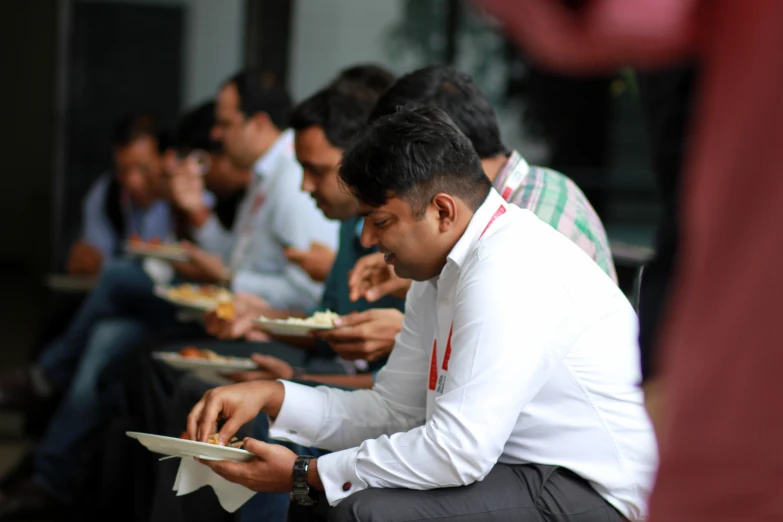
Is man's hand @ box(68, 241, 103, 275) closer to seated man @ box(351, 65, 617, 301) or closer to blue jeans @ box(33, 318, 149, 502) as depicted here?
blue jeans @ box(33, 318, 149, 502)

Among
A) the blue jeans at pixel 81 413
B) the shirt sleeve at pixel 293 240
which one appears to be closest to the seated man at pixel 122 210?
the blue jeans at pixel 81 413

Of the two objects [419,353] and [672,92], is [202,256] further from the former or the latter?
[672,92]

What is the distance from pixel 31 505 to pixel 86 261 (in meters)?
1.72

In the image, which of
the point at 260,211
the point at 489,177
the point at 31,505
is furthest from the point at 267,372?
the point at 31,505

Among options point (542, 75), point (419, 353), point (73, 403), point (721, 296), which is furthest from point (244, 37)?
point (721, 296)

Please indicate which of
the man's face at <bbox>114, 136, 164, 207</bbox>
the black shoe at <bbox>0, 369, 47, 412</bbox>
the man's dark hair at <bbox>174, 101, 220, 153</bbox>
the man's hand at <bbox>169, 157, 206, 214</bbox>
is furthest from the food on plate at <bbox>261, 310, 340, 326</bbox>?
the man's face at <bbox>114, 136, 164, 207</bbox>

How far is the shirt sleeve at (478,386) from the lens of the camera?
1531mm

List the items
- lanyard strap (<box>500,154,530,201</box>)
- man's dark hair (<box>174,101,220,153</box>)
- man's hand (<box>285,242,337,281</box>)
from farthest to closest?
man's dark hair (<box>174,101,220,153</box>)
man's hand (<box>285,242,337,281</box>)
lanyard strap (<box>500,154,530,201</box>)

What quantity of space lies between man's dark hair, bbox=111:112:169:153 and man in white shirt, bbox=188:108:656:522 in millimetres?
3581

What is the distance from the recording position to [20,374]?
4496mm

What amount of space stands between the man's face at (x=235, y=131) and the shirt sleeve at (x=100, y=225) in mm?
1536

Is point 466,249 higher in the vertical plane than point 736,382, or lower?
lower

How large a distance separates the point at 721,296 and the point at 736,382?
6cm

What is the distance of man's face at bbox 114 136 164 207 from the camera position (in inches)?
192
